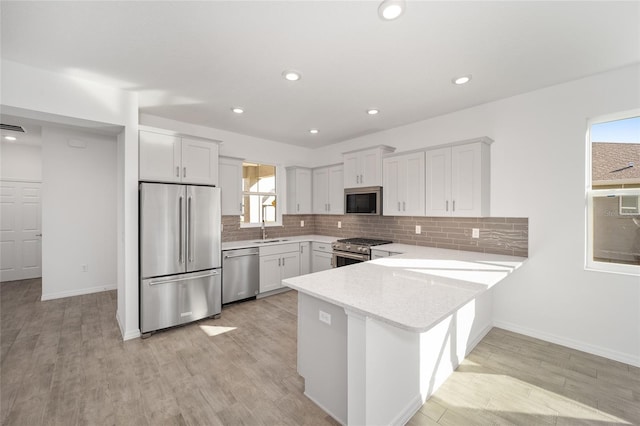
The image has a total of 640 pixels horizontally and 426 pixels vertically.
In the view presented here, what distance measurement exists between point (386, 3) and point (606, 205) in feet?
9.56

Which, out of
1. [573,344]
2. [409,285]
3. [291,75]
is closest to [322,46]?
[291,75]

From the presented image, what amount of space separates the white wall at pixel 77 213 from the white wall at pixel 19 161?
1842 mm

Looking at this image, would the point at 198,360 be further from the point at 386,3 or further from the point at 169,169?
the point at 386,3

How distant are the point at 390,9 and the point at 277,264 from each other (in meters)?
3.68

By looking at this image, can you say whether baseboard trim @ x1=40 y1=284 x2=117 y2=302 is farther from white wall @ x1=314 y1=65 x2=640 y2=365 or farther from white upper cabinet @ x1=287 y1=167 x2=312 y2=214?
white wall @ x1=314 y1=65 x2=640 y2=365

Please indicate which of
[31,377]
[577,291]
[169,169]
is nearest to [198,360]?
[31,377]

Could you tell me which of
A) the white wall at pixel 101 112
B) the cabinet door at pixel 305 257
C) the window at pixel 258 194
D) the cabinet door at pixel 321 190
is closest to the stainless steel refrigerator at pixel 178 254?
the white wall at pixel 101 112

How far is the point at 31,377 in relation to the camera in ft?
7.36

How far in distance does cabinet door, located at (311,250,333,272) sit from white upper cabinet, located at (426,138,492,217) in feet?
6.14

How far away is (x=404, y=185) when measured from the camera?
12.2 feet

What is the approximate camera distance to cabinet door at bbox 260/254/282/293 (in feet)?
13.9

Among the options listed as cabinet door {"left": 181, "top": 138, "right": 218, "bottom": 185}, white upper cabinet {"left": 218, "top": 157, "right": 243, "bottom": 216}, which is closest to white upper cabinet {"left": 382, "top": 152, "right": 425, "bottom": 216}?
white upper cabinet {"left": 218, "top": 157, "right": 243, "bottom": 216}

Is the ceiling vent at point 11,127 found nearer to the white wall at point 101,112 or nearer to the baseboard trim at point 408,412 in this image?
the white wall at point 101,112

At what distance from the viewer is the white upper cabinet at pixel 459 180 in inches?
121
